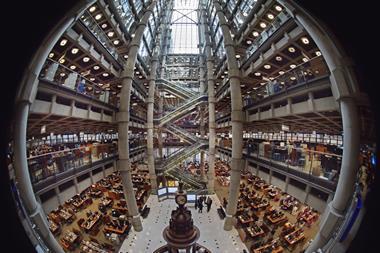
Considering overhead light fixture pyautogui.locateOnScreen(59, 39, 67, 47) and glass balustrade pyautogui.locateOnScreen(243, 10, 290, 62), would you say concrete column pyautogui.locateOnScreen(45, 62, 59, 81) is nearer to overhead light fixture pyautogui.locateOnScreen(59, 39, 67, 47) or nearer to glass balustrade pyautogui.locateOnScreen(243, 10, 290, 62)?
overhead light fixture pyautogui.locateOnScreen(59, 39, 67, 47)

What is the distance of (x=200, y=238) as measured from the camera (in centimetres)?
1150

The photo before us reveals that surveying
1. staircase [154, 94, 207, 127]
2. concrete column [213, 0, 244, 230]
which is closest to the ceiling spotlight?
concrete column [213, 0, 244, 230]

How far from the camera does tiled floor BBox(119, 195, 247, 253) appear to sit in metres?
10.7

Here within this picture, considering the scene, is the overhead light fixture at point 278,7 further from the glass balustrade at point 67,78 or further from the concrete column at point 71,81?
the concrete column at point 71,81

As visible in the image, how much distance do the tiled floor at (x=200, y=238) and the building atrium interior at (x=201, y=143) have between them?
0.10m

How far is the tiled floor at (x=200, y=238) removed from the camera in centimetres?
1073

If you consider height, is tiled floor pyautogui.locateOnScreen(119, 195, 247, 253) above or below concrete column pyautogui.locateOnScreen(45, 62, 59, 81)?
below

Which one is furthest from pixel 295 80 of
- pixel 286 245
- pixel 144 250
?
pixel 144 250

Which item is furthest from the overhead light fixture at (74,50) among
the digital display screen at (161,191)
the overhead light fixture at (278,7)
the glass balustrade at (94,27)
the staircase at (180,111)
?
the digital display screen at (161,191)

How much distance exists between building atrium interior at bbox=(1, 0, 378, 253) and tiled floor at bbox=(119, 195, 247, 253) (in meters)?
0.10

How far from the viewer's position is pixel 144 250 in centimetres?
1046

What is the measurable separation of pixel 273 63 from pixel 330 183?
9.07 meters

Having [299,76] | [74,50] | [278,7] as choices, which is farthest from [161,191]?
[278,7]

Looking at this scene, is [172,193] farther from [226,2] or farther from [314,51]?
[226,2]
